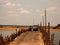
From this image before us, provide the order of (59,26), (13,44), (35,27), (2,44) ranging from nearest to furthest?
(2,44) → (13,44) → (35,27) → (59,26)

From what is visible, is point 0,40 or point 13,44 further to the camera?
point 13,44

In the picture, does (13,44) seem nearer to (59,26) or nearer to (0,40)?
(0,40)

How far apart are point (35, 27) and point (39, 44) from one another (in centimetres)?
4335

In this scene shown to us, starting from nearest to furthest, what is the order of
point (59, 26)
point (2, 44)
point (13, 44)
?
point (2, 44) → point (13, 44) → point (59, 26)

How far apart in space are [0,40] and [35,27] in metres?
48.3

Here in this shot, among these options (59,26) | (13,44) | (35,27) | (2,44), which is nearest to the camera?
(2,44)

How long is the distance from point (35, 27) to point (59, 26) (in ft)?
257

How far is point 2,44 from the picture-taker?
93.2 feet

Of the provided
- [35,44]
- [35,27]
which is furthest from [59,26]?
[35,44]

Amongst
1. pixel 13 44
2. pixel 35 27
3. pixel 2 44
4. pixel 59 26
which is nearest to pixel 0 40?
pixel 2 44

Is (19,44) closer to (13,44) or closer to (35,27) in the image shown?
(13,44)

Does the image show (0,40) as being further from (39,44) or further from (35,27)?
(35,27)

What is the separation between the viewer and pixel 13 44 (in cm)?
3378

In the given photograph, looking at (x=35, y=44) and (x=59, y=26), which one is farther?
(x=59, y=26)
